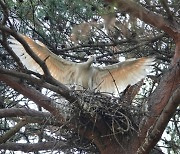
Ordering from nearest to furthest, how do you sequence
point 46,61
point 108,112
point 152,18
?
point 152,18, point 108,112, point 46,61

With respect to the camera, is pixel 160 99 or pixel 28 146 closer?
pixel 160 99

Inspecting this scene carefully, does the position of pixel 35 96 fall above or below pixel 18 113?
above

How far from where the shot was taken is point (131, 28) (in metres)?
3.15

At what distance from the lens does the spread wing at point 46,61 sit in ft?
14.7

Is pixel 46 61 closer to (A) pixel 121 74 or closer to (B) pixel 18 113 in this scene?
(A) pixel 121 74

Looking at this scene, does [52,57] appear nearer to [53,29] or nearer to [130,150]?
[53,29]

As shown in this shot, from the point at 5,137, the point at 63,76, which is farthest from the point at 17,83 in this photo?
the point at 63,76

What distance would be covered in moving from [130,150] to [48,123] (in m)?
0.66

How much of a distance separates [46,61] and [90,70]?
44cm

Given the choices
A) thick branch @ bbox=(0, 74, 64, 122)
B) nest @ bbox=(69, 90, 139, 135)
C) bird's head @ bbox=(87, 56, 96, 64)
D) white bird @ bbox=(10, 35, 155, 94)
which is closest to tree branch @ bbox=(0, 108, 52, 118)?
thick branch @ bbox=(0, 74, 64, 122)

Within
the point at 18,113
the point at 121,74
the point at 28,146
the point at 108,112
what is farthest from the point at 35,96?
the point at 121,74

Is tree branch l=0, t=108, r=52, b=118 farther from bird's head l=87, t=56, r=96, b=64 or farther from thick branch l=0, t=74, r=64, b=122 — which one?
bird's head l=87, t=56, r=96, b=64

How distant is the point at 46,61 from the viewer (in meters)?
4.77

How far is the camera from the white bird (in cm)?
460
